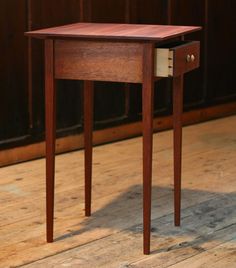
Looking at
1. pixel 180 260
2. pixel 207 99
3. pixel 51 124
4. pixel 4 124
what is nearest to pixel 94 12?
pixel 4 124

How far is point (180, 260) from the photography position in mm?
2709

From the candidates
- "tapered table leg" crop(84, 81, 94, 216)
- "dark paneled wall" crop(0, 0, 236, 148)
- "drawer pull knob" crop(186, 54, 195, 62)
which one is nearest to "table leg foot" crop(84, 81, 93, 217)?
"tapered table leg" crop(84, 81, 94, 216)

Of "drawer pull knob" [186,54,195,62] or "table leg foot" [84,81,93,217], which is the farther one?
"table leg foot" [84,81,93,217]

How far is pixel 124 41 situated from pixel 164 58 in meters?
0.15

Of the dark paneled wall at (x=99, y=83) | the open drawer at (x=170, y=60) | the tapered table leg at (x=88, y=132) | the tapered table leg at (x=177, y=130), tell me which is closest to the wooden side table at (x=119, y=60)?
the open drawer at (x=170, y=60)

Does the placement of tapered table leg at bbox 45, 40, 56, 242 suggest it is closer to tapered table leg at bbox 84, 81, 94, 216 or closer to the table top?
the table top

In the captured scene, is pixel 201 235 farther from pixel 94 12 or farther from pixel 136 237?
pixel 94 12

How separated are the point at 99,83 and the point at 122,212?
1329 millimetres

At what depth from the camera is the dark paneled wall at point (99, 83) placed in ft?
13.0

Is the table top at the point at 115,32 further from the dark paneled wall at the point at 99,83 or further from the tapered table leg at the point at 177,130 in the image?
the dark paneled wall at the point at 99,83

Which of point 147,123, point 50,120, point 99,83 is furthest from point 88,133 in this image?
point 99,83

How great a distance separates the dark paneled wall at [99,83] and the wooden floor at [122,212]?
210mm

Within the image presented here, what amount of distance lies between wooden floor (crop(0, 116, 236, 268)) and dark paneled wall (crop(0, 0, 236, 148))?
21 centimetres

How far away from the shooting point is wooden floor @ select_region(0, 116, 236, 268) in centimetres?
275
